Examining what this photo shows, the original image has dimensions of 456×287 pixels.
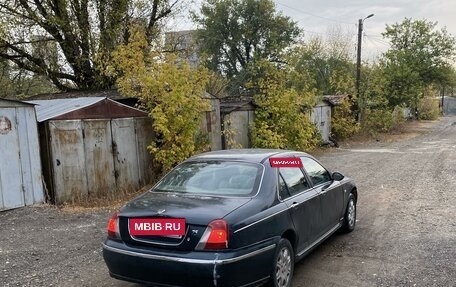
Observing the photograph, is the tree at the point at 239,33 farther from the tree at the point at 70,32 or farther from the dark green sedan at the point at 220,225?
the dark green sedan at the point at 220,225

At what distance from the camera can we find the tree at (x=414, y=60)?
28969 millimetres

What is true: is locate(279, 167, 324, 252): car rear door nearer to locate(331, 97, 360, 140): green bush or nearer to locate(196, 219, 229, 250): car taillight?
locate(196, 219, 229, 250): car taillight

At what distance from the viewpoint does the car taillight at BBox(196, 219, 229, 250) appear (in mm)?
3458

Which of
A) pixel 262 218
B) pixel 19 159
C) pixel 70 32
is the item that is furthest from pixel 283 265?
pixel 70 32

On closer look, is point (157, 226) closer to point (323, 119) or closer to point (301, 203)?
point (301, 203)

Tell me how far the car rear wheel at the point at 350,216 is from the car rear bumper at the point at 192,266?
8.57 feet

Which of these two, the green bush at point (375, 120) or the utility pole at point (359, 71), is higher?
the utility pole at point (359, 71)

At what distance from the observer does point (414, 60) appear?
32.6 metres

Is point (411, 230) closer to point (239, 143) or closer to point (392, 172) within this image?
point (392, 172)

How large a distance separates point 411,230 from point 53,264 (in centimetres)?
500

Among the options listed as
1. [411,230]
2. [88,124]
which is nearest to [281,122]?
[88,124]

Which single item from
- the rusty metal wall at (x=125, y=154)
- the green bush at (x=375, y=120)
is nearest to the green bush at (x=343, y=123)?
the green bush at (x=375, y=120)

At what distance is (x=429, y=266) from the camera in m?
4.85

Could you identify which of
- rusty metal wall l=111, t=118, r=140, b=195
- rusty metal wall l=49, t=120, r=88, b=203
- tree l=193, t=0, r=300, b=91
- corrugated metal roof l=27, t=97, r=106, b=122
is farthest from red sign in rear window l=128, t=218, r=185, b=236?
tree l=193, t=0, r=300, b=91
